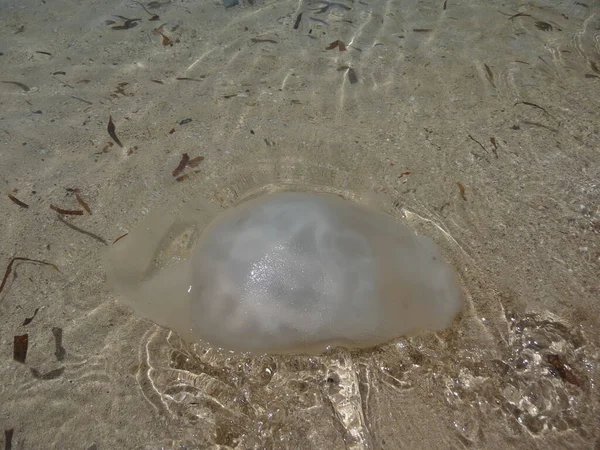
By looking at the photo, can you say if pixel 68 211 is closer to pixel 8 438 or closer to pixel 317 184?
pixel 8 438

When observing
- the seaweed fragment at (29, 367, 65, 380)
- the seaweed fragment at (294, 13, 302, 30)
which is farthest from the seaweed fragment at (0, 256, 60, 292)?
the seaweed fragment at (294, 13, 302, 30)

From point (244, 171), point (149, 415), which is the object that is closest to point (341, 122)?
point (244, 171)

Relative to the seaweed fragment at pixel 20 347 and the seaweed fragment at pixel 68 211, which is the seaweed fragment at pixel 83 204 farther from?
the seaweed fragment at pixel 20 347

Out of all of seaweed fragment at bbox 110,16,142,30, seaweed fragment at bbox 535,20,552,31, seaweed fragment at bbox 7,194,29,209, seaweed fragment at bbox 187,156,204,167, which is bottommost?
seaweed fragment at bbox 7,194,29,209

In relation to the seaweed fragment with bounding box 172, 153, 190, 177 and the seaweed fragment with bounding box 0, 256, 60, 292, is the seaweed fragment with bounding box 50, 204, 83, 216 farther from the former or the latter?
the seaweed fragment with bounding box 172, 153, 190, 177

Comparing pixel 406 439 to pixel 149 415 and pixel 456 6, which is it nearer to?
pixel 149 415

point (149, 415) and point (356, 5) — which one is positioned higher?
point (356, 5)

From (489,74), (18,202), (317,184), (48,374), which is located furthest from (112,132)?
(489,74)
